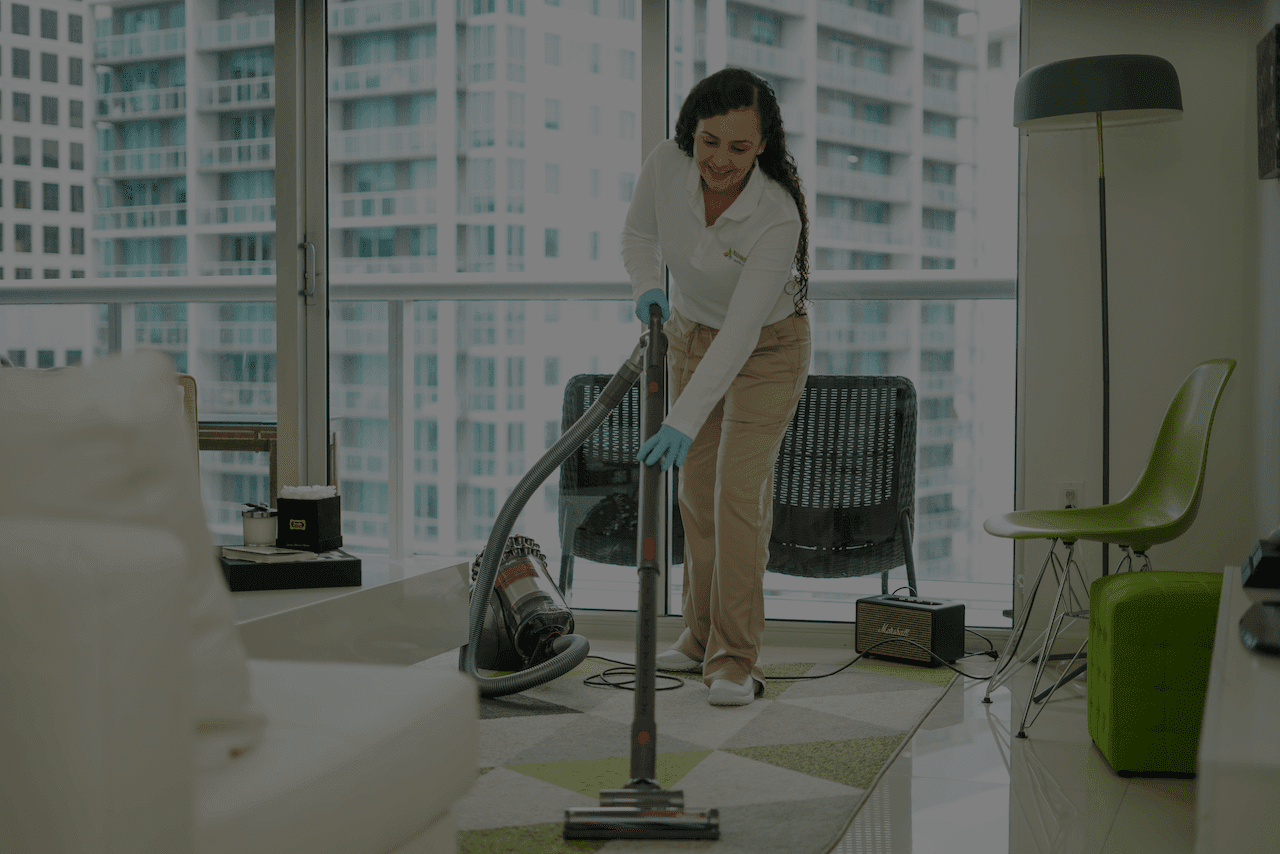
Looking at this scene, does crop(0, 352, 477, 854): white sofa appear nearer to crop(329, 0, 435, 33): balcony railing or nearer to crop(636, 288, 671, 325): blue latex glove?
crop(636, 288, 671, 325): blue latex glove

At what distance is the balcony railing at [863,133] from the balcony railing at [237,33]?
1.94 m

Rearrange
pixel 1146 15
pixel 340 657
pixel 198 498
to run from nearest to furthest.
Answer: pixel 198 498 → pixel 340 657 → pixel 1146 15

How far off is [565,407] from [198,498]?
2.65 metres

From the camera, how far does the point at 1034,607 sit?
338cm

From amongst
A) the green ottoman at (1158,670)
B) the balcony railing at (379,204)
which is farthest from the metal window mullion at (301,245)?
the green ottoman at (1158,670)

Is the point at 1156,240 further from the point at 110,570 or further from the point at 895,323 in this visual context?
the point at 110,570

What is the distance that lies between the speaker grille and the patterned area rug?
9 cm

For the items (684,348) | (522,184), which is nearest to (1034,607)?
(684,348)

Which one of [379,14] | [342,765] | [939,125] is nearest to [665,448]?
[342,765]

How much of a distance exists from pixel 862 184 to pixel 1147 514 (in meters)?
1.40

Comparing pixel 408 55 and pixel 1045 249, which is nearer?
pixel 1045 249

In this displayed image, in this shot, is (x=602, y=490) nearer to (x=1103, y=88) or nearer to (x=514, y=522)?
(x=514, y=522)

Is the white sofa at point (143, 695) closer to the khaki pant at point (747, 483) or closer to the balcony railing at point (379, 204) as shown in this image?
the khaki pant at point (747, 483)

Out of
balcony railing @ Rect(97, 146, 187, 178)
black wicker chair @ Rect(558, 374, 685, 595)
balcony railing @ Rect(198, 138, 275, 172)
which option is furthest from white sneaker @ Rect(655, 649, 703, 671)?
balcony railing @ Rect(97, 146, 187, 178)
